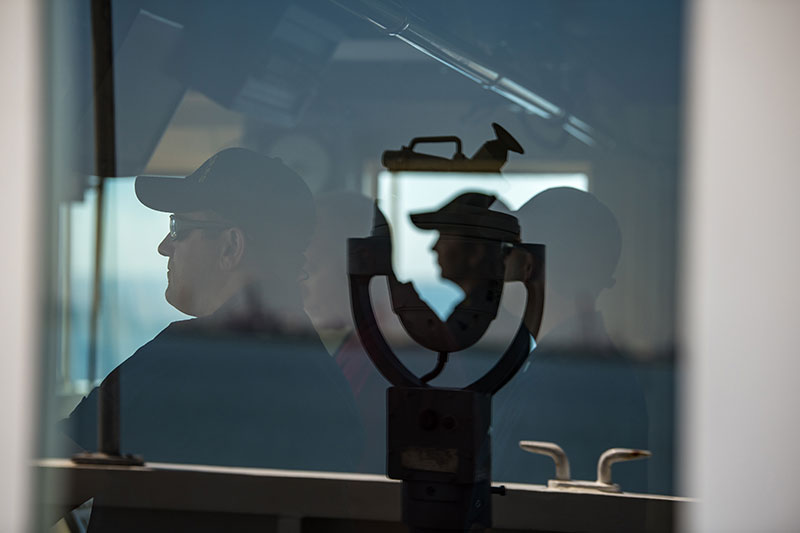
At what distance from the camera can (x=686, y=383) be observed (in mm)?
823

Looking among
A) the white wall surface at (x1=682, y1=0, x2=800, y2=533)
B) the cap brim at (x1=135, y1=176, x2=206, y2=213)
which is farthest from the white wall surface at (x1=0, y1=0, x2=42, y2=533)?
the white wall surface at (x1=682, y1=0, x2=800, y2=533)

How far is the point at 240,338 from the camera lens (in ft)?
3.82

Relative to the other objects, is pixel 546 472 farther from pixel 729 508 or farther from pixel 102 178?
pixel 102 178

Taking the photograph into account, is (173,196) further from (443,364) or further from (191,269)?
(443,364)

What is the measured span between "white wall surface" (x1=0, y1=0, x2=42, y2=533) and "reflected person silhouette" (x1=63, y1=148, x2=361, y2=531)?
0.12 meters

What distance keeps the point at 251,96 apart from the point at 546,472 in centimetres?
74

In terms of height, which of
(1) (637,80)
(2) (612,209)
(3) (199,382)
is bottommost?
(3) (199,382)

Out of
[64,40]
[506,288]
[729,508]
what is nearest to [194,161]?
[64,40]

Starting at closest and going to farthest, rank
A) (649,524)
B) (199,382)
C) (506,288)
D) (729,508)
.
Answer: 1. (729,508)
2. (649,524)
3. (506,288)
4. (199,382)

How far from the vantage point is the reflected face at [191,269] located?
3.72 feet

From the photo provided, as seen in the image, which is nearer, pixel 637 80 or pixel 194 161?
pixel 637 80

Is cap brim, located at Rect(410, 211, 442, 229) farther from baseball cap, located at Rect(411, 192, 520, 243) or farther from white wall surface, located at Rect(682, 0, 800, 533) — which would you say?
white wall surface, located at Rect(682, 0, 800, 533)

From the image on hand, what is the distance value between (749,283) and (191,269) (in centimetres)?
81

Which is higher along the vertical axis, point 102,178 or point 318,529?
point 102,178
